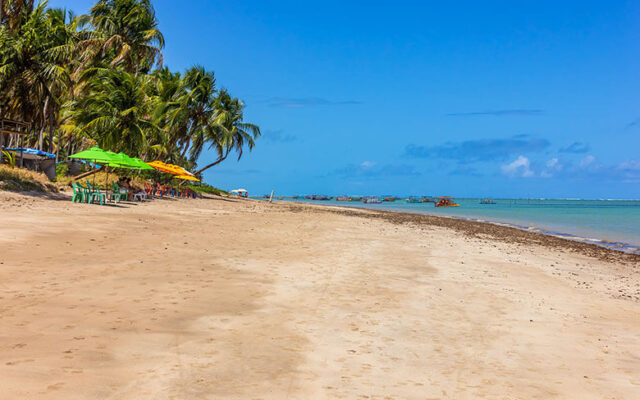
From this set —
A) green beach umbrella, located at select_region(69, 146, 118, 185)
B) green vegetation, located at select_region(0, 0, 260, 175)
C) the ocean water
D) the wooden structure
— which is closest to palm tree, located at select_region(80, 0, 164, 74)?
green vegetation, located at select_region(0, 0, 260, 175)

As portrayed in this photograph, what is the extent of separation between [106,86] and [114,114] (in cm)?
221

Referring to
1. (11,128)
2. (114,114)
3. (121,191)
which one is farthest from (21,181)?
(114,114)

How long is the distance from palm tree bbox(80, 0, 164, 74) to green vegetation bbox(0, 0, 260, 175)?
0.08m

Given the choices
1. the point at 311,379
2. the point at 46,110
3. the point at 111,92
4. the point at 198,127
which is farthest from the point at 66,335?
the point at 198,127

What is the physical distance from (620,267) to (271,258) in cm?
1062

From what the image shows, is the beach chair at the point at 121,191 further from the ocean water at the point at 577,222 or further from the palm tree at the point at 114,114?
the ocean water at the point at 577,222

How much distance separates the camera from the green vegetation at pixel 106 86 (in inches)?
→ 994

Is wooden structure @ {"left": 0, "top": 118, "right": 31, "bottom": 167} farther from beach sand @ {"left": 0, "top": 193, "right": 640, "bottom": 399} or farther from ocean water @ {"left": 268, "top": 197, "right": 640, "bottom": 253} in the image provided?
ocean water @ {"left": 268, "top": 197, "right": 640, "bottom": 253}

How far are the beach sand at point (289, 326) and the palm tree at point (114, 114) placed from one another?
2111 centimetres

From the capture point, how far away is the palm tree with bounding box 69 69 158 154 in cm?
2866

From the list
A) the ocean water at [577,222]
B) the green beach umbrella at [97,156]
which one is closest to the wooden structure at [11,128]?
the green beach umbrella at [97,156]

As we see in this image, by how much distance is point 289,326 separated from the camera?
488 cm

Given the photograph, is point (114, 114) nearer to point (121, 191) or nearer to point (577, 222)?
point (121, 191)

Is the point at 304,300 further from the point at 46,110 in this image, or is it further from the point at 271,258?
the point at 46,110
